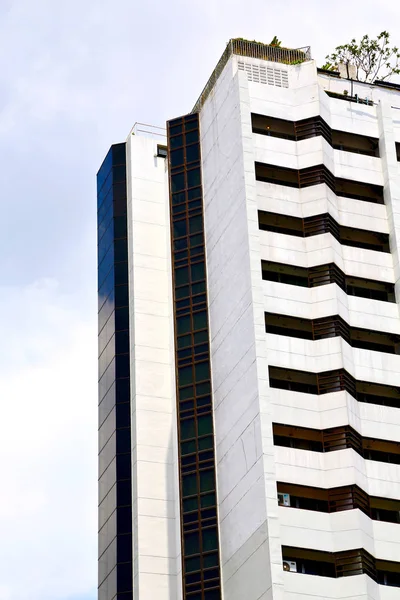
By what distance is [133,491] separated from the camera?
290 feet

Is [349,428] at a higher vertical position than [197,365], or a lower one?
lower

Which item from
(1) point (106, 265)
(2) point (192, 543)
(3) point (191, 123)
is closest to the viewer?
(2) point (192, 543)

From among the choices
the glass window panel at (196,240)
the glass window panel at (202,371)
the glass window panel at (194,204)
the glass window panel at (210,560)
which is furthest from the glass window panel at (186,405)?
the glass window panel at (194,204)

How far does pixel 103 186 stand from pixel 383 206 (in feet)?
75.4

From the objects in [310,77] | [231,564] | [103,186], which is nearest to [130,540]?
[231,564]

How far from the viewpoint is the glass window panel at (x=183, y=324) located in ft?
299

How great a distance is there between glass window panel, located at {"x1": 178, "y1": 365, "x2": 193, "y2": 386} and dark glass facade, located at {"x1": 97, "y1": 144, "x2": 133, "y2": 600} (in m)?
5.15

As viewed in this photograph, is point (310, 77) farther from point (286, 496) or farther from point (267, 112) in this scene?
point (286, 496)

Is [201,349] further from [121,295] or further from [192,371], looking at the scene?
[121,295]

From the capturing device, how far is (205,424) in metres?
86.9

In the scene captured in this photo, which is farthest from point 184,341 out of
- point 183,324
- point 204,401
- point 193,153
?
point 193,153

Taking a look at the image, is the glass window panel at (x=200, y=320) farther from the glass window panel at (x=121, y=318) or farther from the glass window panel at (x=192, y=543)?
the glass window panel at (x=192, y=543)

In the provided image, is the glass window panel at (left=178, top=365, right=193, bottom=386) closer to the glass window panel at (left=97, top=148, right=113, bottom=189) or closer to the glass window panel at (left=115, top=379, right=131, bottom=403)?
the glass window panel at (left=115, top=379, right=131, bottom=403)

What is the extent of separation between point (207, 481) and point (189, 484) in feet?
4.82
